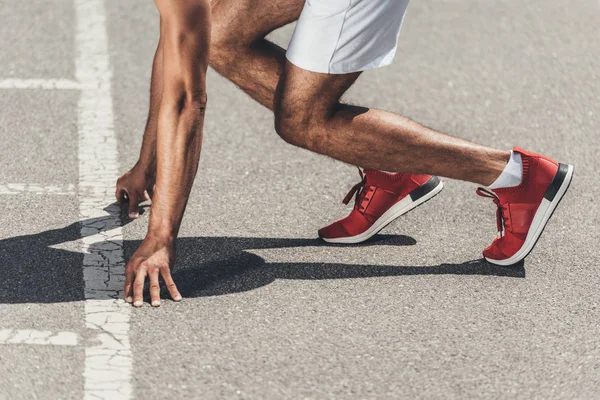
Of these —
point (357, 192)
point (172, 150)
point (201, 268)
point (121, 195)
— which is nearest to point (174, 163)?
point (172, 150)

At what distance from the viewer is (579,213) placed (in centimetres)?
455

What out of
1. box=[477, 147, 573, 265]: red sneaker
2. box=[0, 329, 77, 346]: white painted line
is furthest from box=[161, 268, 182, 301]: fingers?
box=[477, 147, 573, 265]: red sneaker

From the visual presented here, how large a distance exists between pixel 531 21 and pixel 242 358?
4168 mm

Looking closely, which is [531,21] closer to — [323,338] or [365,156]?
[365,156]

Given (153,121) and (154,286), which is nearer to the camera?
(154,286)

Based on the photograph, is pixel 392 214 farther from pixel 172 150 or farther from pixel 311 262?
pixel 172 150

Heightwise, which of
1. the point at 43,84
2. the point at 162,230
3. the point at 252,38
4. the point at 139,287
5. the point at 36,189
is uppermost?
the point at 252,38

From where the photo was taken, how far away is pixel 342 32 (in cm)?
379

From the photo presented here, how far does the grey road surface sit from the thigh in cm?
68

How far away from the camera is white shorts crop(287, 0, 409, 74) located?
378 centimetres

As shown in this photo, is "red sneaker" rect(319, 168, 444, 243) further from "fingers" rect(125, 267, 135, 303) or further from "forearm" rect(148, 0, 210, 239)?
"fingers" rect(125, 267, 135, 303)

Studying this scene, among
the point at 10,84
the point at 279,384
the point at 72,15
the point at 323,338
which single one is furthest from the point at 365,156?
the point at 72,15

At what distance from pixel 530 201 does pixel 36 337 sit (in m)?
1.75

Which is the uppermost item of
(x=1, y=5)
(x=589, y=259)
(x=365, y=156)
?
(x=365, y=156)
